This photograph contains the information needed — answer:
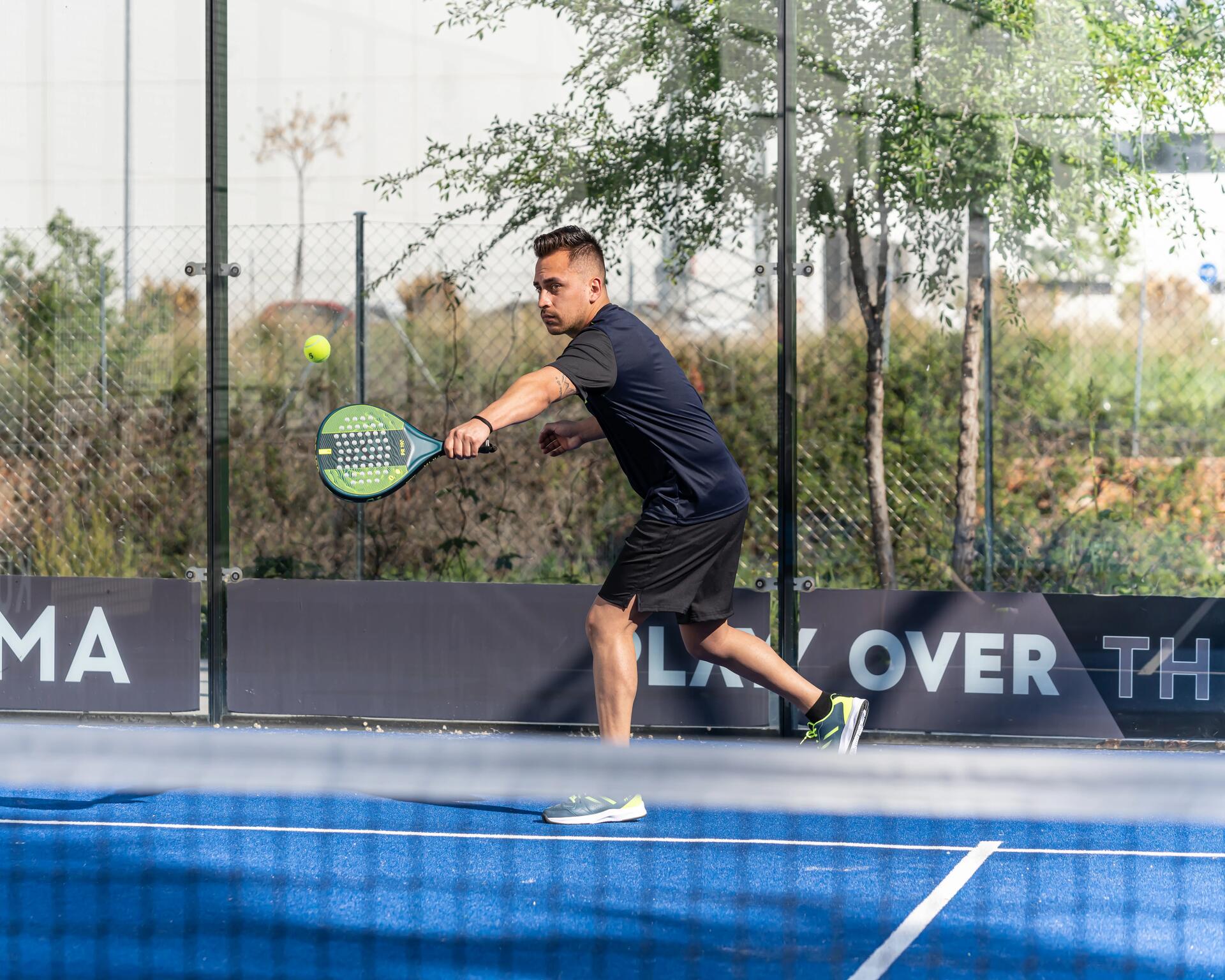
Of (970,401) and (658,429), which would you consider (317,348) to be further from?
(970,401)

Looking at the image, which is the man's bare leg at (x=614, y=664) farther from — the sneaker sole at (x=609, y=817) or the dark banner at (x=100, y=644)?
the dark banner at (x=100, y=644)

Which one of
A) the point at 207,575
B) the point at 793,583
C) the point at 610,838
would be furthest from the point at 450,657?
the point at 610,838

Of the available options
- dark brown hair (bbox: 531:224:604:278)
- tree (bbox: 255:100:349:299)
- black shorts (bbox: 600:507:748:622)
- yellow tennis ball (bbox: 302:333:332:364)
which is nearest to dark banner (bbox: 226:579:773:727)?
yellow tennis ball (bbox: 302:333:332:364)

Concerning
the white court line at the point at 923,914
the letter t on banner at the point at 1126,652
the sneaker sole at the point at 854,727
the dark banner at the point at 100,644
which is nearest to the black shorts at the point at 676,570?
the sneaker sole at the point at 854,727

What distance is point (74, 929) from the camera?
144 inches

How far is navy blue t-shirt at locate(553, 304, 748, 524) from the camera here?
180 inches

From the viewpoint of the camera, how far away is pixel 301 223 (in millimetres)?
6336

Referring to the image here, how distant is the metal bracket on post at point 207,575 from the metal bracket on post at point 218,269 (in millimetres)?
1191

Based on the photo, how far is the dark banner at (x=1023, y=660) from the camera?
579cm

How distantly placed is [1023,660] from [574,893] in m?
2.50

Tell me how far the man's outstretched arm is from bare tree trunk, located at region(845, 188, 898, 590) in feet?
7.09

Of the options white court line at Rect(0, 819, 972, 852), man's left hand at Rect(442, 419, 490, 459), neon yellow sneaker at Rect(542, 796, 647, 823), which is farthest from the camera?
neon yellow sneaker at Rect(542, 796, 647, 823)

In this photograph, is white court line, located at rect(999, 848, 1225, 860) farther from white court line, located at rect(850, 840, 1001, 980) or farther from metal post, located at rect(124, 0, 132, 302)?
metal post, located at rect(124, 0, 132, 302)

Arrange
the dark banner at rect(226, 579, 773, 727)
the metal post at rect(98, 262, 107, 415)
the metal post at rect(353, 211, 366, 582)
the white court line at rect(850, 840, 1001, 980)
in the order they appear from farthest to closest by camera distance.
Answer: the metal post at rect(98, 262, 107, 415) < the metal post at rect(353, 211, 366, 582) < the dark banner at rect(226, 579, 773, 727) < the white court line at rect(850, 840, 1001, 980)
